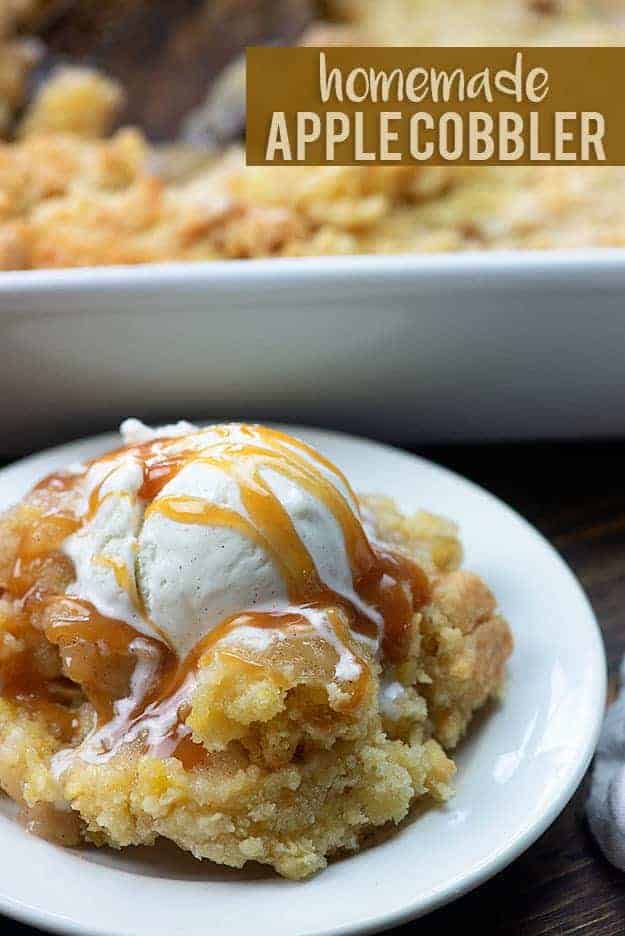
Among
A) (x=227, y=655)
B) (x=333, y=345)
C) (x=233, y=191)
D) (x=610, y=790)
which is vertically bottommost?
(x=610, y=790)

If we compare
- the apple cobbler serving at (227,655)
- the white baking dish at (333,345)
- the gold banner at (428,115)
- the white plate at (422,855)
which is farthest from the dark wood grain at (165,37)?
the white plate at (422,855)

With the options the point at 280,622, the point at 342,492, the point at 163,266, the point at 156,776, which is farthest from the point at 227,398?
the point at 156,776

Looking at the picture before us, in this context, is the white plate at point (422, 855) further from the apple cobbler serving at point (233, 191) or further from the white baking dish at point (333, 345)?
the apple cobbler serving at point (233, 191)

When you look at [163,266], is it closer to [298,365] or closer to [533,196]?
[298,365]

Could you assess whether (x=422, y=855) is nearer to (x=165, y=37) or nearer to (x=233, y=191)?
(x=233, y=191)

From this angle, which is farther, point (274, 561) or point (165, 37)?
point (165, 37)

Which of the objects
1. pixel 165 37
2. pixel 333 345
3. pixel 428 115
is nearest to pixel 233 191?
pixel 428 115
